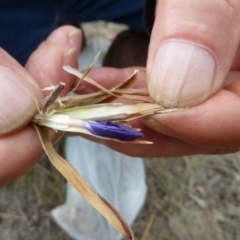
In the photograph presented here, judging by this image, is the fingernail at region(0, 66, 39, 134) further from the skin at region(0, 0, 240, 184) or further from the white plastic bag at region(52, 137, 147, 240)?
the white plastic bag at region(52, 137, 147, 240)

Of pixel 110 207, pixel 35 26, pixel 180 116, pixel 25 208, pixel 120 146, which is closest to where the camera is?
pixel 110 207

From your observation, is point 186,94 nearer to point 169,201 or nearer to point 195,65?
point 195,65

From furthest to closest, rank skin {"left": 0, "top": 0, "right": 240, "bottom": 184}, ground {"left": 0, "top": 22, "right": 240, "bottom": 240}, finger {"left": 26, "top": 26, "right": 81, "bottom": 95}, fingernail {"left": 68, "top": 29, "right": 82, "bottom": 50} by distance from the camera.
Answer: ground {"left": 0, "top": 22, "right": 240, "bottom": 240}, fingernail {"left": 68, "top": 29, "right": 82, "bottom": 50}, finger {"left": 26, "top": 26, "right": 81, "bottom": 95}, skin {"left": 0, "top": 0, "right": 240, "bottom": 184}

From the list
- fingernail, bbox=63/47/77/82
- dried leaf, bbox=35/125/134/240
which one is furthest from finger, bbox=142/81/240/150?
fingernail, bbox=63/47/77/82

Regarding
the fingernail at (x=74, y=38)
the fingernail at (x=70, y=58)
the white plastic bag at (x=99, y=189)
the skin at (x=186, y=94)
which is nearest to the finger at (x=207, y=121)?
the skin at (x=186, y=94)

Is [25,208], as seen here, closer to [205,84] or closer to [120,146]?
[120,146]

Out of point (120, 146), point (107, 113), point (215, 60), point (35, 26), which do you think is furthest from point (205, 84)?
point (35, 26)
